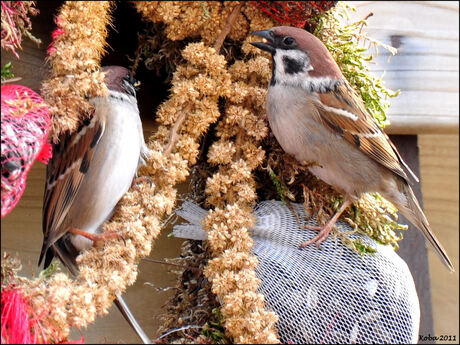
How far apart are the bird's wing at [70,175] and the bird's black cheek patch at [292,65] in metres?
0.55

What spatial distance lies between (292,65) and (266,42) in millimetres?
101

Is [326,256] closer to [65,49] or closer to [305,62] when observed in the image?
[305,62]

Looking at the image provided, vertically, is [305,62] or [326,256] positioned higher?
[305,62]

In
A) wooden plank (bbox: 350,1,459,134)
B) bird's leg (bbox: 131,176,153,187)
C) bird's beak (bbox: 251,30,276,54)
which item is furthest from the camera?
wooden plank (bbox: 350,1,459,134)

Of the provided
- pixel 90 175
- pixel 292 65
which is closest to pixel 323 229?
pixel 292 65

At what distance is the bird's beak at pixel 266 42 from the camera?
1.75m

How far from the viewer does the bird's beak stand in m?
1.75

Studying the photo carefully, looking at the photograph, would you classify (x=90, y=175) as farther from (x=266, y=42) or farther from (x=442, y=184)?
(x=442, y=184)

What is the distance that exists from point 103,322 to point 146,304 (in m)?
0.16

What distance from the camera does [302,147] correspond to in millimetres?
1778

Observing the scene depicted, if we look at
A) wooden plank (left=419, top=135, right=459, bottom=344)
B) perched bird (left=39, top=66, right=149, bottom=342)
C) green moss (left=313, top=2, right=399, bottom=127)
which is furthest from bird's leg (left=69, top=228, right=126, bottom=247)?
wooden plank (left=419, top=135, right=459, bottom=344)

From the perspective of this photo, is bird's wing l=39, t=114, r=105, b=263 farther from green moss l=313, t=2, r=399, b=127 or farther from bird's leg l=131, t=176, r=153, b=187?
green moss l=313, t=2, r=399, b=127

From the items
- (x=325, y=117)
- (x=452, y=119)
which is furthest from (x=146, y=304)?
(x=452, y=119)

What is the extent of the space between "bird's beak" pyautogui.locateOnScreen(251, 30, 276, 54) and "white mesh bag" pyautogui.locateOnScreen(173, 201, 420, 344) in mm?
474
